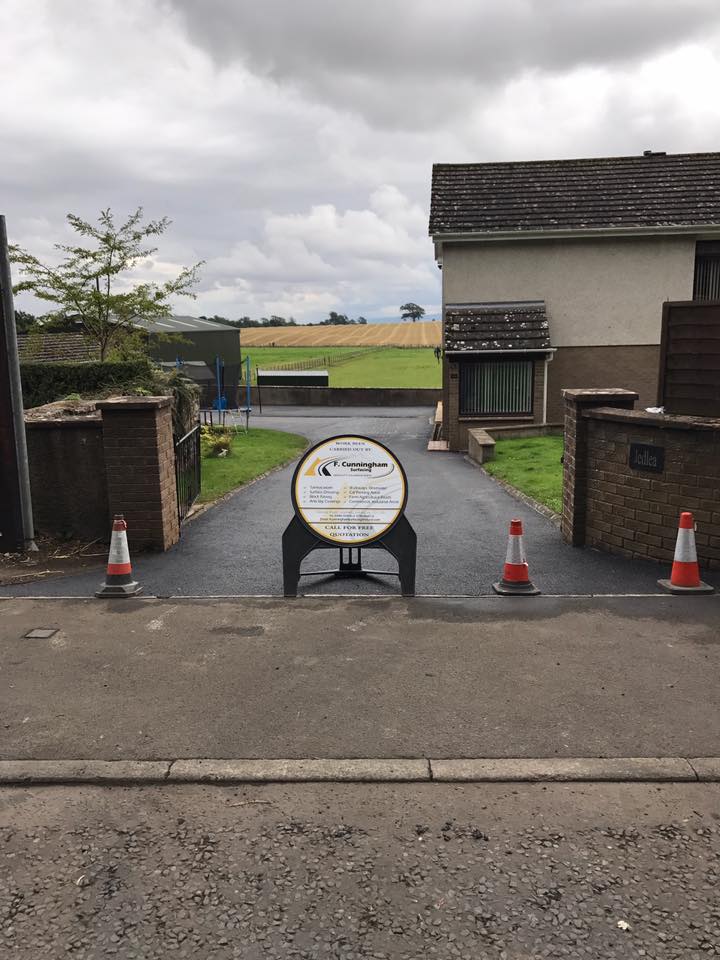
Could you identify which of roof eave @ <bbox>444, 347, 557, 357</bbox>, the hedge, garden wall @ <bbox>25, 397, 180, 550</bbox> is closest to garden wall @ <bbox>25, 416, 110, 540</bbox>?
garden wall @ <bbox>25, 397, 180, 550</bbox>

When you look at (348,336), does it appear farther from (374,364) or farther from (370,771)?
(370,771)

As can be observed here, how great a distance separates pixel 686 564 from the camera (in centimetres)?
698

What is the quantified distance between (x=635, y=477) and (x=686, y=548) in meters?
1.17

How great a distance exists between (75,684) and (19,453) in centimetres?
404

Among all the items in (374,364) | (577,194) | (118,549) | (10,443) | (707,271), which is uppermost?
(577,194)

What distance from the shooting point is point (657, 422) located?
762cm

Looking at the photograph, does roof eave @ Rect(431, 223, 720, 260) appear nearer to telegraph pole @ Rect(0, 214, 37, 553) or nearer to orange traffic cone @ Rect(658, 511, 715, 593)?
telegraph pole @ Rect(0, 214, 37, 553)

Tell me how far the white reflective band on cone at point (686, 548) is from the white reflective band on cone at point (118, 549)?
5251mm

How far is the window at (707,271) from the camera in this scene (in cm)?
2183

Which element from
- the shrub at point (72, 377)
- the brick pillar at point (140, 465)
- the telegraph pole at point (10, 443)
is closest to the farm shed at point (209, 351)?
the shrub at point (72, 377)

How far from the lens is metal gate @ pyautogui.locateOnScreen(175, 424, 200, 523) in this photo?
1032 centimetres

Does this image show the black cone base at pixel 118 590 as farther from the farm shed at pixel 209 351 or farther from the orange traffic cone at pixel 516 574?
the farm shed at pixel 209 351

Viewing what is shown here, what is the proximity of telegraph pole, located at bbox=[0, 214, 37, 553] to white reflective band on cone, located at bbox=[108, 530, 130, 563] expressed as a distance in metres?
1.87

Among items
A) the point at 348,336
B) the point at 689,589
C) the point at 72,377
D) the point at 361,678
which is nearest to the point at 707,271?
the point at 72,377
